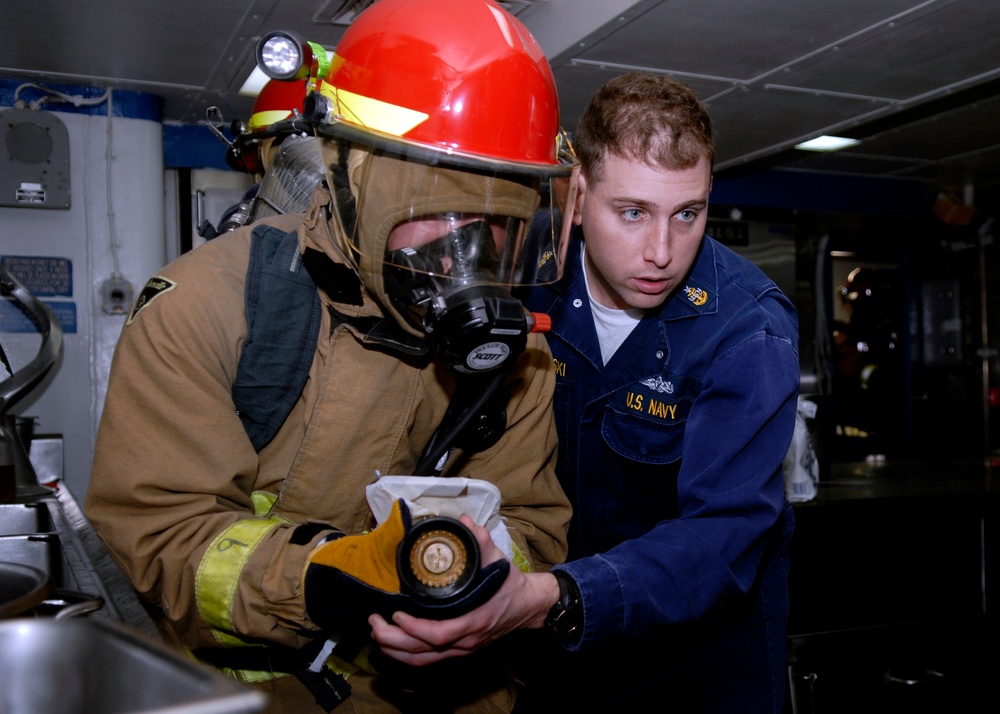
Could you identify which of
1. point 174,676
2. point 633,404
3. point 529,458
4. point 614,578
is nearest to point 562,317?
point 633,404

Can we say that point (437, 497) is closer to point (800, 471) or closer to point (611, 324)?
point (611, 324)

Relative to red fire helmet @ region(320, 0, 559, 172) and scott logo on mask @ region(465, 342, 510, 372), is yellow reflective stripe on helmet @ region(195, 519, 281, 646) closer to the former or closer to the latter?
scott logo on mask @ region(465, 342, 510, 372)

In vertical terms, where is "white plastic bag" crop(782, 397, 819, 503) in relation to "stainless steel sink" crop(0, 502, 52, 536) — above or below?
below

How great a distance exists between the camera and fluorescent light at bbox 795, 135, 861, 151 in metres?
5.70

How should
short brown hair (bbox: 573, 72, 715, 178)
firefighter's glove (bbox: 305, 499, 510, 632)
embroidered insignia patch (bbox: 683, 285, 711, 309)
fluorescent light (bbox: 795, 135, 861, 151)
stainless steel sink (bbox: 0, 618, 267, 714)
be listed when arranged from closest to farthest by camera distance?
1. stainless steel sink (bbox: 0, 618, 267, 714)
2. firefighter's glove (bbox: 305, 499, 510, 632)
3. short brown hair (bbox: 573, 72, 715, 178)
4. embroidered insignia patch (bbox: 683, 285, 711, 309)
5. fluorescent light (bbox: 795, 135, 861, 151)

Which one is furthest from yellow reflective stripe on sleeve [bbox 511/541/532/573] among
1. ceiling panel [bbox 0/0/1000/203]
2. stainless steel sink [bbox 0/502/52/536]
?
ceiling panel [bbox 0/0/1000/203]

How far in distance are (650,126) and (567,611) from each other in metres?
1.04

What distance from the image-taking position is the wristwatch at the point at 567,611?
1.62 metres

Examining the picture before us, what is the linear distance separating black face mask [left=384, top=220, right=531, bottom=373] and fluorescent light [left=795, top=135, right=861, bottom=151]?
4.71 metres

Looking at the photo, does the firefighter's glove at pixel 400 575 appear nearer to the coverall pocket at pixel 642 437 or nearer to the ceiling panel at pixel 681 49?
the coverall pocket at pixel 642 437

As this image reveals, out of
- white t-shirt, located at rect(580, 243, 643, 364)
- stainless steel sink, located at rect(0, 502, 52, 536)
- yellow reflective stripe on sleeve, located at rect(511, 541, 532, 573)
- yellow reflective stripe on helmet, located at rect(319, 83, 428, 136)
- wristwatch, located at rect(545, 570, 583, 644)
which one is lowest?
wristwatch, located at rect(545, 570, 583, 644)

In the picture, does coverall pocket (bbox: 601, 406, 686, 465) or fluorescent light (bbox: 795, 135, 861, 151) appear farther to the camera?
fluorescent light (bbox: 795, 135, 861, 151)

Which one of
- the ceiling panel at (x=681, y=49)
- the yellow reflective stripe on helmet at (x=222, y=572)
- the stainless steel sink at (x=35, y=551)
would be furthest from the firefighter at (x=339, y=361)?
the ceiling panel at (x=681, y=49)

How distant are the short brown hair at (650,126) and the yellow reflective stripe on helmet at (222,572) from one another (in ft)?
3.66
